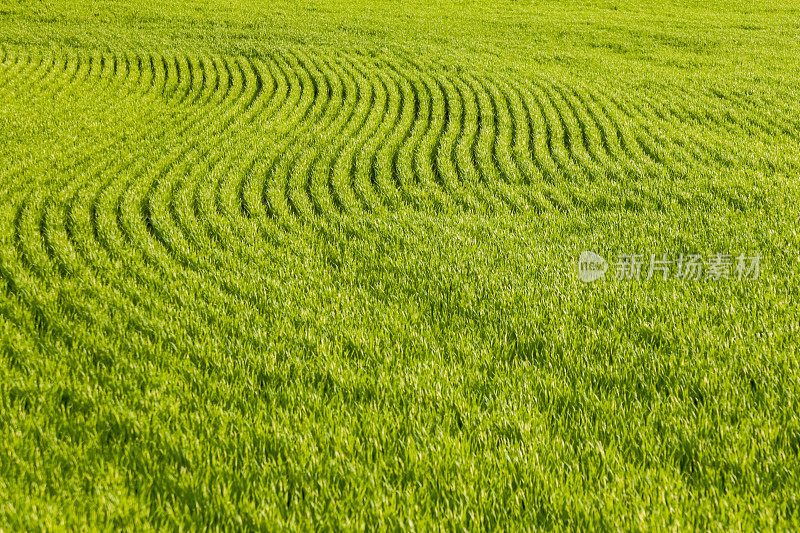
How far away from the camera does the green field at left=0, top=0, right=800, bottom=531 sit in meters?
3.35

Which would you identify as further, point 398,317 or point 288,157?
point 288,157

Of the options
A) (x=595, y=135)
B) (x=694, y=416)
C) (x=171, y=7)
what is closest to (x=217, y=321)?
(x=694, y=416)

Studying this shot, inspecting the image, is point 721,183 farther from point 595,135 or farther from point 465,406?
point 465,406

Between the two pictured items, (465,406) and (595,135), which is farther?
(595,135)

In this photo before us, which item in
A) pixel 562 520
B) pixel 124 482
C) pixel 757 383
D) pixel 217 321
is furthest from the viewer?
pixel 217 321

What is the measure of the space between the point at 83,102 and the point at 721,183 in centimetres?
1502

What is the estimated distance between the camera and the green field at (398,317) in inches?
132

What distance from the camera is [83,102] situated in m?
15.7

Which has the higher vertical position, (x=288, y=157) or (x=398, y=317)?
(x=288, y=157)

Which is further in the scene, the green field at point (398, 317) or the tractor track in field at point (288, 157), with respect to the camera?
the tractor track in field at point (288, 157)

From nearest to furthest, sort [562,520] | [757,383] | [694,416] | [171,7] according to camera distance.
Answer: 1. [562,520]
2. [694,416]
3. [757,383]
4. [171,7]

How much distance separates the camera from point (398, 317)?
5.57 meters

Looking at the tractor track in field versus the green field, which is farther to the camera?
the tractor track in field

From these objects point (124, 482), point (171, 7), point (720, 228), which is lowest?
point (124, 482)
